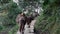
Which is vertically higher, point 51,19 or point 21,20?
point 51,19

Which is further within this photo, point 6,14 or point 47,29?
point 6,14

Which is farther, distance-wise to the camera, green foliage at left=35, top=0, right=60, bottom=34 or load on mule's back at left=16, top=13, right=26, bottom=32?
load on mule's back at left=16, top=13, right=26, bottom=32

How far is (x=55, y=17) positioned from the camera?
623 centimetres

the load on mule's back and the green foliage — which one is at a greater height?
the green foliage

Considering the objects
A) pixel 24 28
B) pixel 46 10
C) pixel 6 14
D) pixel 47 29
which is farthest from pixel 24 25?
pixel 6 14

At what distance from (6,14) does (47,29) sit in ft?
19.9

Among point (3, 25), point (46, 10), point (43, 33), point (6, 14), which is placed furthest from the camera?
point (6, 14)

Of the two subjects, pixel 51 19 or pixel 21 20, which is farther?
pixel 21 20

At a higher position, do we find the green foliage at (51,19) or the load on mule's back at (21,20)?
the green foliage at (51,19)

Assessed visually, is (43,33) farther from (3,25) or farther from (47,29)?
(3,25)

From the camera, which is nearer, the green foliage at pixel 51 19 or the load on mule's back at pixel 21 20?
the green foliage at pixel 51 19

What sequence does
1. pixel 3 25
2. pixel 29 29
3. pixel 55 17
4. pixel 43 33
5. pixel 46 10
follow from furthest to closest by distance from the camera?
pixel 3 25, pixel 29 29, pixel 46 10, pixel 43 33, pixel 55 17

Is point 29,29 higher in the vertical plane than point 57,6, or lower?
lower

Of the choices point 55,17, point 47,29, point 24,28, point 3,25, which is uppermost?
point 55,17
